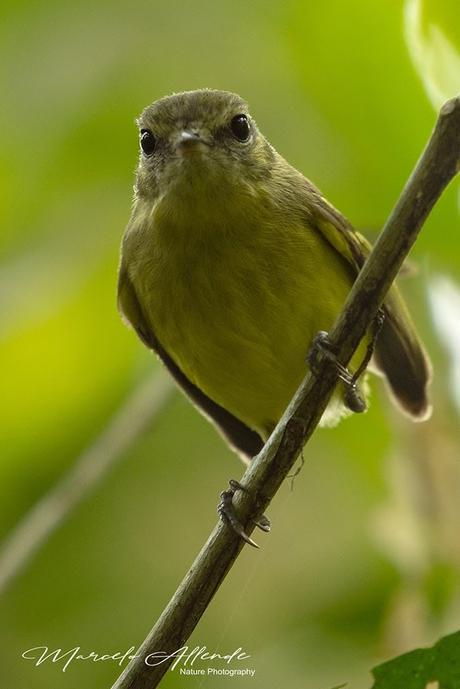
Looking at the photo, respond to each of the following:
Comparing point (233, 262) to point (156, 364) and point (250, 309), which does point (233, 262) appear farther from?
point (156, 364)

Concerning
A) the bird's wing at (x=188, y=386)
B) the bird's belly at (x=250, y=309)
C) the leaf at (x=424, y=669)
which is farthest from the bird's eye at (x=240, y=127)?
the leaf at (x=424, y=669)

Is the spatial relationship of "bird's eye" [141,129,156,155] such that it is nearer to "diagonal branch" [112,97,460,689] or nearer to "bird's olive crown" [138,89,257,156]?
"bird's olive crown" [138,89,257,156]

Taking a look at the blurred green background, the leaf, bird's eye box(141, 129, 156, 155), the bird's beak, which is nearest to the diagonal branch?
the leaf

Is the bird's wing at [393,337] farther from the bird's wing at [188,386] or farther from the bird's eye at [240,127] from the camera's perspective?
the bird's wing at [188,386]

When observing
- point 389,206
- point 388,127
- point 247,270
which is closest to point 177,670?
point 247,270

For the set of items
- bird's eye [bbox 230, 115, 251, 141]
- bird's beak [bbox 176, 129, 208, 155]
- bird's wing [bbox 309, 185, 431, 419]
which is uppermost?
bird's beak [bbox 176, 129, 208, 155]

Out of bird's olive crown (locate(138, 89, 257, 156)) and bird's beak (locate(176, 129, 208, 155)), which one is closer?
bird's beak (locate(176, 129, 208, 155))

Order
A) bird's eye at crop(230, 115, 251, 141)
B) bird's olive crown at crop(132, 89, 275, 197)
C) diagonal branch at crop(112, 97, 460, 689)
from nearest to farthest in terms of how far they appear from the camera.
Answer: diagonal branch at crop(112, 97, 460, 689), bird's olive crown at crop(132, 89, 275, 197), bird's eye at crop(230, 115, 251, 141)
